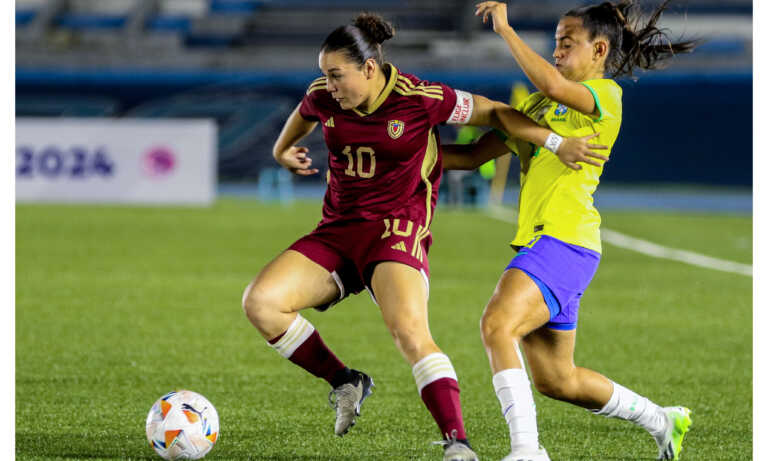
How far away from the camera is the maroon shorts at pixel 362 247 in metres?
4.61

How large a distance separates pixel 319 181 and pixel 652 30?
1005 inches

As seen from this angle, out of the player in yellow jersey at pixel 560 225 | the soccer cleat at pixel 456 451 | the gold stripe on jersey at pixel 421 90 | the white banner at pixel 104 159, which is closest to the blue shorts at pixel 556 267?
the player in yellow jersey at pixel 560 225

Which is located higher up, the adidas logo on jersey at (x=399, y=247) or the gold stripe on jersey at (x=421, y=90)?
the gold stripe on jersey at (x=421, y=90)

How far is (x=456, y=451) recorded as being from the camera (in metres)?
4.10

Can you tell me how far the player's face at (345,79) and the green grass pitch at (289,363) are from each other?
4.99 ft

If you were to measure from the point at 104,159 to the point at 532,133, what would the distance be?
18319mm

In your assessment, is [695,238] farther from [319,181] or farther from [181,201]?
[319,181]

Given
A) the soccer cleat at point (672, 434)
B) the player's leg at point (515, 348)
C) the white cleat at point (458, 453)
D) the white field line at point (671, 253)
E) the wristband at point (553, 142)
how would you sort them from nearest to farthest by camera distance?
the white cleat at point (458, 453), the player's leg at point (515, 348), the wristband at point (553, 142), the soccer cleat at point (672, 434), the white field line at point (671, 253)

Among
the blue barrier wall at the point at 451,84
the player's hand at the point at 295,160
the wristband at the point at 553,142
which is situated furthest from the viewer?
the blue barrier wall at the point at 451,84

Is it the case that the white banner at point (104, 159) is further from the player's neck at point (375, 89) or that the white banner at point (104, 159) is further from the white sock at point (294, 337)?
the player's neck at point (375, 89)

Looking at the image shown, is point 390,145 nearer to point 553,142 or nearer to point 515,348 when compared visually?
point 553,142

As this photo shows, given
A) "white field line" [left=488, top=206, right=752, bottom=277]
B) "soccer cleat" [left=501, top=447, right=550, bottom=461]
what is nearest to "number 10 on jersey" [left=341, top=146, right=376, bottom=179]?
"soccer cleat" [left=501, top=447, right=550, bottom=461]

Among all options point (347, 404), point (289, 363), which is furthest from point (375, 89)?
point (289, 363)

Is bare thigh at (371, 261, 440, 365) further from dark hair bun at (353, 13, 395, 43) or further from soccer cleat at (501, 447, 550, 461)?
dark hair bun at (353, 13, 395, 43)
